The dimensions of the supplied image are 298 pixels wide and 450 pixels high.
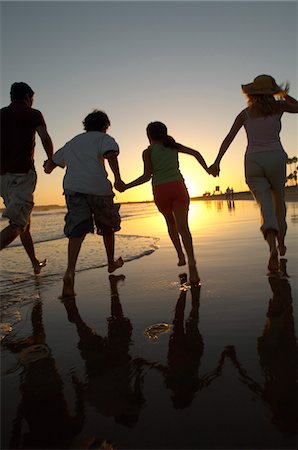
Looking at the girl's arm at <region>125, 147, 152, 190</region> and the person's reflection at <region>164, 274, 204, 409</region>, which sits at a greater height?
the girl's arm at <region>125, 147, 152, 190</region>

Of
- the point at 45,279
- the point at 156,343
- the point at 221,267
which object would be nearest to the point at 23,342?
the point at 156,343

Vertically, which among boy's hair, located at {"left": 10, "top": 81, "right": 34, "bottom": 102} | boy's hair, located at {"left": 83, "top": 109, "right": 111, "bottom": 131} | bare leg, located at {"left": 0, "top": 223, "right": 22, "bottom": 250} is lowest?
bare leg, located at {"left": 0, "top": 223, "right": 22, "bottom": 250}

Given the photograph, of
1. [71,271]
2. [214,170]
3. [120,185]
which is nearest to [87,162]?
[120,185]

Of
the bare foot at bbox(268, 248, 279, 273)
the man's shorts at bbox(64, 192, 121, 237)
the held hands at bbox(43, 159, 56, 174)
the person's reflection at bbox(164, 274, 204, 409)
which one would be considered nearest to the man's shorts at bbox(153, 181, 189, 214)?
the man's shorts at bbox(64, 192, 121, 237)

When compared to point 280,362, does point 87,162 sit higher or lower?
higher

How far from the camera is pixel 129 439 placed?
132 cm

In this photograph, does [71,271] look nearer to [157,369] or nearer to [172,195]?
→ [172,195]

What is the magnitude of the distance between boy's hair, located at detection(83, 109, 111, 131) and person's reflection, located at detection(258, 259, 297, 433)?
2.72 metres

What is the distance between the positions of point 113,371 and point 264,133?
3423 millimetres

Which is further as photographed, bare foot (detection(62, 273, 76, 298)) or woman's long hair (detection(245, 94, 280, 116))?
woman's long hair (detection(245, 94, 280, 116))

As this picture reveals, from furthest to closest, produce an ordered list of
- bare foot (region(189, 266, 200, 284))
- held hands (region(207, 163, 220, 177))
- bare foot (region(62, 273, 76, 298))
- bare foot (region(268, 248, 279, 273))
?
held hands (region(207, 163, 220, 177)) → bare foot (region(268, 248, 279, 273)) → bare foot (region(189, 266, 200, 284)) → bare foot (region(62, 273, 76, 298))

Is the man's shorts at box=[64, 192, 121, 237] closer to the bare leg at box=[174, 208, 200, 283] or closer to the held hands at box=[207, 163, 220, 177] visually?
the bare leg at box=[174, 208, 200, 283]

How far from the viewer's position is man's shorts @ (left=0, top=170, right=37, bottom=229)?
3.92m

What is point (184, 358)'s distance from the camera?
1.99 m
